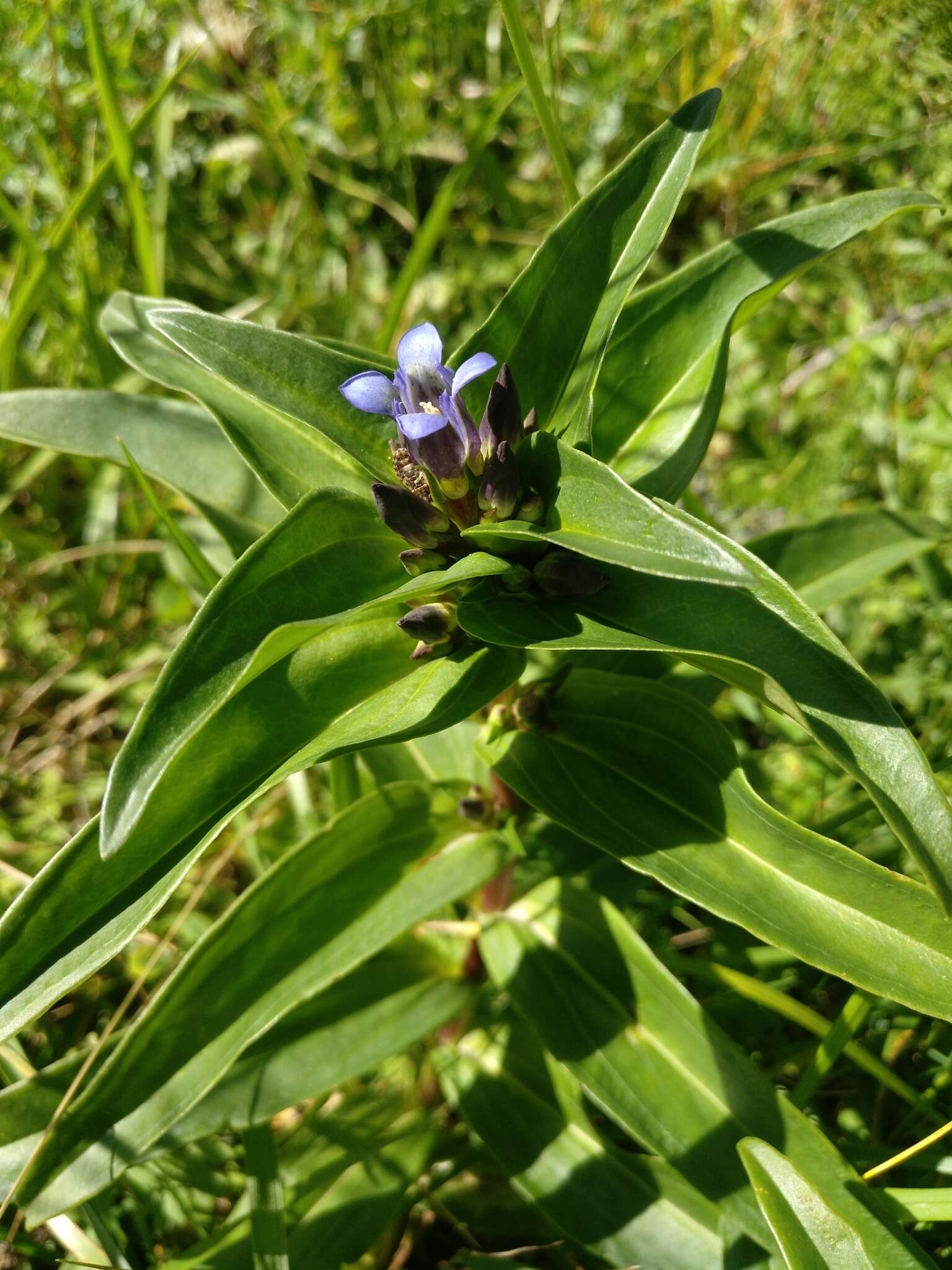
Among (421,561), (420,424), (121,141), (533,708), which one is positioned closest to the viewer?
(420,424)

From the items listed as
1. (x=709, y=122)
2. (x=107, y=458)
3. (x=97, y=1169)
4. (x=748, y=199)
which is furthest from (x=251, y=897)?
(x=748, y=199)

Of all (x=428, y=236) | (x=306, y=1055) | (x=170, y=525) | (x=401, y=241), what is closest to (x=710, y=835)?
(x=306, y=1055)

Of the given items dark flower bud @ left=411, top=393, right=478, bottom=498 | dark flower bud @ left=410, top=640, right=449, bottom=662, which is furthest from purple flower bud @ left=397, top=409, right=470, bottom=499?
dark flower bud @ left=410, top=640, right=449, bottom=662

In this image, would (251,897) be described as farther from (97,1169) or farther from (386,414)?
(386,414)

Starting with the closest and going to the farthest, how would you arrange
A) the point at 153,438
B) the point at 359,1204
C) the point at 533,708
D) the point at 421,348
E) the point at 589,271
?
the point at 421,348 < the point at 589,271 < the point at 533,708 < the point at 359,1204 < the point at 153,438

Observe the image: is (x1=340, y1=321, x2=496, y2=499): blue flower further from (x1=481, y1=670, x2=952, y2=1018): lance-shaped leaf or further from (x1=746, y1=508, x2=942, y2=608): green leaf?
(x1=746, y1=508, x2=942, y2=608): green leaf

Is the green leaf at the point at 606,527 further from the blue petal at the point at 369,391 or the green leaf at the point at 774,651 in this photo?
the blue petal at the point at 369,391

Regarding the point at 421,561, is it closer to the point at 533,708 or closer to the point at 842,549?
the point at 533,708
